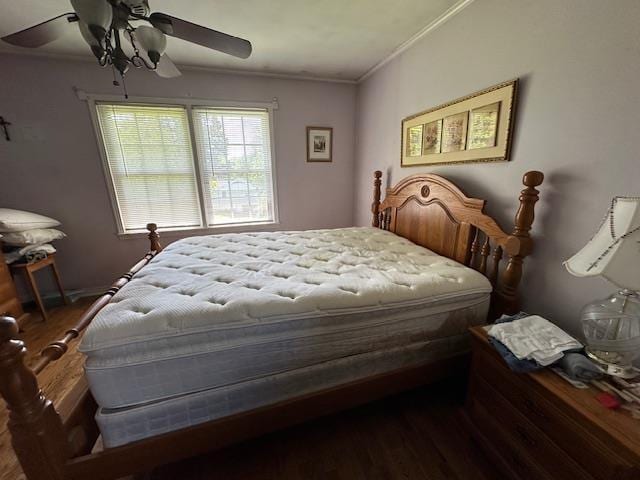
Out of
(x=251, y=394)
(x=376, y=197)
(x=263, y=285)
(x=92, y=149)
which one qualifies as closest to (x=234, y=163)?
(x=92, y=149)

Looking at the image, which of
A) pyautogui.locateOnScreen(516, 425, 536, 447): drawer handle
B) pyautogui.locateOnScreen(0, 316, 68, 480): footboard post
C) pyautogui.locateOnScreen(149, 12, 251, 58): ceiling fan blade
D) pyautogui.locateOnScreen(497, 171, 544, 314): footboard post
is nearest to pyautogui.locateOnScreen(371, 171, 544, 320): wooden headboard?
pyautogui.locateOnScreen(497, 171, 544, 314): footboard post

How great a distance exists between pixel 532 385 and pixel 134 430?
1511mm

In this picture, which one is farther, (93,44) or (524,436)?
(93,44)

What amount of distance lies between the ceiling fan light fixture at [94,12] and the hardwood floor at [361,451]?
1915 millimetres

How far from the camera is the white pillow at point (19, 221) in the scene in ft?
7.34

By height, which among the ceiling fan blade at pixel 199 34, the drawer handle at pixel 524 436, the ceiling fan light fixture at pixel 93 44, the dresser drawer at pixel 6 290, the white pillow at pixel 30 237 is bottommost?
the drawer handle at pixel 524 436

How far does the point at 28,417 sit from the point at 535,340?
1.78 metres

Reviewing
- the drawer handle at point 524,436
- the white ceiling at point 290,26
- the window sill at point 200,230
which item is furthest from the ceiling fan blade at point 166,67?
the drawer handle at point 524,436

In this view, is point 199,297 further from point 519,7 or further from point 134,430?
point 519,7

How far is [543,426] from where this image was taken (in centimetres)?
94

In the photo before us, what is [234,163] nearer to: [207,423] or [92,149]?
[92,149]

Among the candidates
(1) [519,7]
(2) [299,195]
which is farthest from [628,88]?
(2) [299,195]

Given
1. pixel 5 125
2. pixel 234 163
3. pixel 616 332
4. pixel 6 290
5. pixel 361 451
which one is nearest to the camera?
pixel 616 332

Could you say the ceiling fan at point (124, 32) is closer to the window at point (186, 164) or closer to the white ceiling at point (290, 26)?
the white ceiling at point (290, 26)
